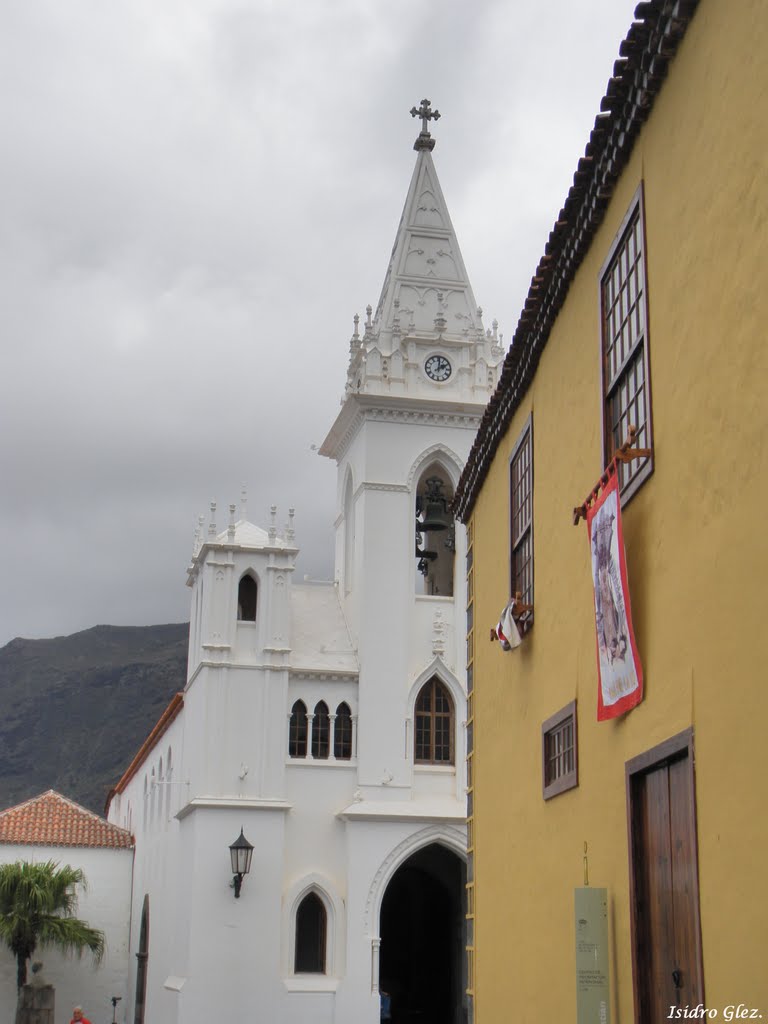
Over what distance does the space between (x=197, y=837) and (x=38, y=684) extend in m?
98.5

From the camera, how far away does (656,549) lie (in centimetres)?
823

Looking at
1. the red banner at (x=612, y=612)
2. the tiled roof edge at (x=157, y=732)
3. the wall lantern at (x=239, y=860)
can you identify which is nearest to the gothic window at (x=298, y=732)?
the wall lantern at (x=239, y=860)

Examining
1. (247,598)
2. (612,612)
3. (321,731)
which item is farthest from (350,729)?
(612,612)

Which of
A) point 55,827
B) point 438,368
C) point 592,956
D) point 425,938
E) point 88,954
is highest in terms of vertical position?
point 438,368

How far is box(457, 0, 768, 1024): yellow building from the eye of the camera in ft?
22.3

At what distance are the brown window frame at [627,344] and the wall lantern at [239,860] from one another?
18.7 metres

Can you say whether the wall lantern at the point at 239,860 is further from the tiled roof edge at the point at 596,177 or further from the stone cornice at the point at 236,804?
the tiled roof edge at the point at 596,177

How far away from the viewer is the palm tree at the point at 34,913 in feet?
103

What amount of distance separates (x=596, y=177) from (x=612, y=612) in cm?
321

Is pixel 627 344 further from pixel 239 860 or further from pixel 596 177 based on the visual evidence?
pixel 239 860

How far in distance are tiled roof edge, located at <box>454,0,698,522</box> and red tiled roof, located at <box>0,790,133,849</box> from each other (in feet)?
80.2

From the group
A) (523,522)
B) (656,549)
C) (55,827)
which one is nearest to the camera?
(656,549)

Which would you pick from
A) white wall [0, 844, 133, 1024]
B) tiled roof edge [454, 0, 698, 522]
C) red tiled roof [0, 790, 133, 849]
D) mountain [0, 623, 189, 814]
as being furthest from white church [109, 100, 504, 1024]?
mountain [0, 623, 189, 814]

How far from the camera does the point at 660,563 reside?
8156mm
